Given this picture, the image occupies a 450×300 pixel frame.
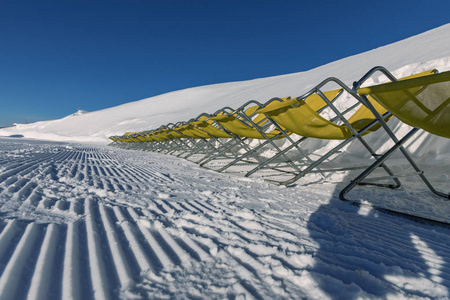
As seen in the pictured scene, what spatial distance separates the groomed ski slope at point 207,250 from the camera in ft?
2.75

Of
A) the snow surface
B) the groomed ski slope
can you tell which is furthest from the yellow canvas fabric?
the groomed ski slope

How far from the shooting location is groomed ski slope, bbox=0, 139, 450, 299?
84cm

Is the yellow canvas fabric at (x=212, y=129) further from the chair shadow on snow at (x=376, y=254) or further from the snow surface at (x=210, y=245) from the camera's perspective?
the chair shadow on snow at (x=376, y=254)

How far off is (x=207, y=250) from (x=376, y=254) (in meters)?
0.72

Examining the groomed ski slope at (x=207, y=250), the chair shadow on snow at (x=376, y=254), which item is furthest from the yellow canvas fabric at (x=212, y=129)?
the chair shadow on snow at (x=376, y=254)

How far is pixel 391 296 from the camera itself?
2.72ft

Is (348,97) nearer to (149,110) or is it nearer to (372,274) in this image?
(372,274)

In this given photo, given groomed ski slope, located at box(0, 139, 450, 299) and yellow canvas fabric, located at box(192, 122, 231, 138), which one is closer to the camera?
groomed ski slope, located at box(0, 139, 450, 299)

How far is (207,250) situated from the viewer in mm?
1118

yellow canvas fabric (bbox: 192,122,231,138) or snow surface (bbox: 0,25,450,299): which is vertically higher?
yellow canvas fabric (bbox: 192,122,231,138)

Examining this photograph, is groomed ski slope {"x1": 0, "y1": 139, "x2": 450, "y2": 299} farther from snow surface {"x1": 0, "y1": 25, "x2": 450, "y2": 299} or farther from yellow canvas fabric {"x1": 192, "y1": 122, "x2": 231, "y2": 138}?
yellow canvas fabric {"x1": 192, "y1": 122, "x2": 231, "y2": 138}

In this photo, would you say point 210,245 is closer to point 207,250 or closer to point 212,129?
point 207,250

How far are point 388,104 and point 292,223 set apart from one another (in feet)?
2.85

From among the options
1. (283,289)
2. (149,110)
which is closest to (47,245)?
(283,289)
